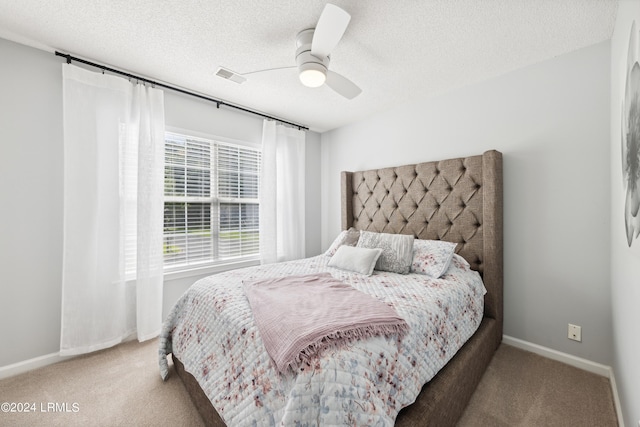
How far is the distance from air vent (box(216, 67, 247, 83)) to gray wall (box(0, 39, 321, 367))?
1208 mm

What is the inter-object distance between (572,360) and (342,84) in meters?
2.67

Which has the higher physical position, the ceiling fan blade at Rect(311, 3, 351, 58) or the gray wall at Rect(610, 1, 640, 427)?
the ceiling fan blade at Rect(311, 3, 351, 58)

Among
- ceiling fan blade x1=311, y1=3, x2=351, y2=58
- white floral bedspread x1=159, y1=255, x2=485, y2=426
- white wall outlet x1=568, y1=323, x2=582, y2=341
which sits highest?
ceiling fan blade x1=311, y1=3, x2=351, y2=58

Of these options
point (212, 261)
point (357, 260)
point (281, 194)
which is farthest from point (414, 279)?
point (212, 261)

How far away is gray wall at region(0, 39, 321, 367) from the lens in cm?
185

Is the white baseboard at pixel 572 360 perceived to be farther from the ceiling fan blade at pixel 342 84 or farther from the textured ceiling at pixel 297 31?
the ceiling fan blade at pixel 342 84

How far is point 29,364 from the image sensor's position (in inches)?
75.7

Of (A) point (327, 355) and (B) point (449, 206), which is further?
(B) point (449, 206)

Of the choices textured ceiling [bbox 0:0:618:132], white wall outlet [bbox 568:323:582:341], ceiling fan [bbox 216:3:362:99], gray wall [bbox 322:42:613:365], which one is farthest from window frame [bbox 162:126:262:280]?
white wall outlet [bbox 568:323:582:341]

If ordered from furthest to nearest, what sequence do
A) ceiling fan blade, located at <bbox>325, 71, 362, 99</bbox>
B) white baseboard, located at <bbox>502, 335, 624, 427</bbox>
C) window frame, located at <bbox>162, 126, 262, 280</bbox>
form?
window frame, located at <bbox>162, 126, 262, 280</bbox> → ceiling fan blade, located at <bbox>325, 71, 362, 99</bbox> → white baseboard, located at <bbox>502, 335, 624, 427</bbox>

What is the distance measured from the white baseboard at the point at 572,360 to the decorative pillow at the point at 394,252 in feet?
3.64

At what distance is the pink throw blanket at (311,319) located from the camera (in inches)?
38.9

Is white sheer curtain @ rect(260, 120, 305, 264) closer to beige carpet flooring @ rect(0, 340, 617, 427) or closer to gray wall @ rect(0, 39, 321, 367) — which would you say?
beige carpet flooring @ rect(0, 340, 617, 427)

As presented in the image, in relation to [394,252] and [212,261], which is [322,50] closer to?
[394,252]
